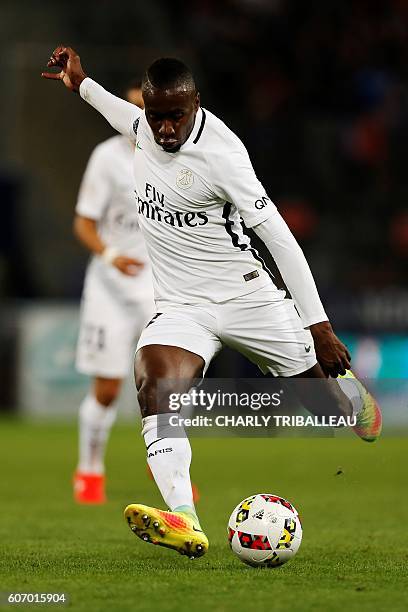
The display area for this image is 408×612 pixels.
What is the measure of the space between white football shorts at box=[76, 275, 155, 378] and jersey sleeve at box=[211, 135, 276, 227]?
3.06 meters

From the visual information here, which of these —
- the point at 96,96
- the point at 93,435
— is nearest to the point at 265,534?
the point at 96,96

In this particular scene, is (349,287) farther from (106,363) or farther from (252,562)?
(252,562)

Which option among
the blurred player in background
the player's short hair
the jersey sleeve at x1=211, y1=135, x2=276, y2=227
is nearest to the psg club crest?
the jersey sleeve at x1=211, y1=135, x2=276, y2=227

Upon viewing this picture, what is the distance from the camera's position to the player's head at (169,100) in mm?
4875

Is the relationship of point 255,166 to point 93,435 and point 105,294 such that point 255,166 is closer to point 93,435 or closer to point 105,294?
point 105,294

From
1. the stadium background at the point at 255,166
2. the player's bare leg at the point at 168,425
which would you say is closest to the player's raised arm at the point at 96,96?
the player's bare leg at the point at 168,425

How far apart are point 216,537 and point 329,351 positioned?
154 cm

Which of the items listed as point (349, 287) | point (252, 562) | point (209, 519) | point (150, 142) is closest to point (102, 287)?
point (209, 519)

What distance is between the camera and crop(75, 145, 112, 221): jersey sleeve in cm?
793

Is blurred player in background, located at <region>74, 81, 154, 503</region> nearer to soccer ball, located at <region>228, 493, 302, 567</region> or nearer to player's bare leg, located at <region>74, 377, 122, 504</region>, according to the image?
player's bare leg, located at <region>74, 377, 122, 504</region>

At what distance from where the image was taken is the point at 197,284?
5.25 meters

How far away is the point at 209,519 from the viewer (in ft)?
22.1

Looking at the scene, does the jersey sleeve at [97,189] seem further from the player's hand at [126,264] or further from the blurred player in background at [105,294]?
the player's hand at [126,264]

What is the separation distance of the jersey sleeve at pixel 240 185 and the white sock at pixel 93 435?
10.6 ft
